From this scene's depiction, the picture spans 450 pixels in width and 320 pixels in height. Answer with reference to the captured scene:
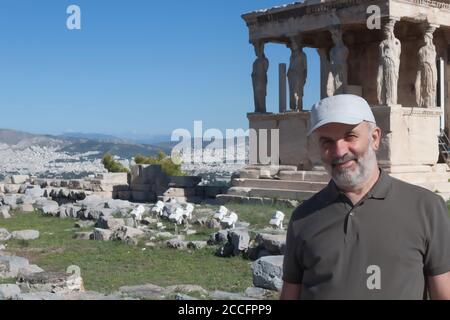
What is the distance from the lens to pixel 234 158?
2028 centimetres

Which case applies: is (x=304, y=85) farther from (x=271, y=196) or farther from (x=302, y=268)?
(x=302, y=268)

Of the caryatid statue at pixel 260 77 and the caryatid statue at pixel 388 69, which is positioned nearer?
the caryatid statue at pixel 388 69

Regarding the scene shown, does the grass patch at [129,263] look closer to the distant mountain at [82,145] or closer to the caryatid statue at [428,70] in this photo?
the caryatid statue at [428,70]

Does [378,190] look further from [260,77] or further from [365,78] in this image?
[365,78]

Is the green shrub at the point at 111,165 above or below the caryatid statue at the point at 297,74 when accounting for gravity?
below

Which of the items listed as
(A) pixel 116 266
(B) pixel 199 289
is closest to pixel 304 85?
(A) pixel 116 266

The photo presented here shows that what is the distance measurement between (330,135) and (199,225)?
10.4 metres

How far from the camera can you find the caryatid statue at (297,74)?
54.4 ft

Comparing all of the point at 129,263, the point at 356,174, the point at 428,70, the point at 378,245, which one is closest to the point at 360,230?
the point at 378,245

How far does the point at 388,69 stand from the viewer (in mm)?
14523

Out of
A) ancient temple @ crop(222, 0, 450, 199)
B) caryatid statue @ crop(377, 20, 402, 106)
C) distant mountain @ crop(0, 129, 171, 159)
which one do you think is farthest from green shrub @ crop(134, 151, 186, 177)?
distant mountain @ crop(0, 129, 171, 159)

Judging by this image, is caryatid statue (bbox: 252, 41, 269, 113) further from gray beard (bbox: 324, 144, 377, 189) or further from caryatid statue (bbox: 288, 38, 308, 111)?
gray beard (bbox: 324, 144, 377, 189)

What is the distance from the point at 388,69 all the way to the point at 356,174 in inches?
485

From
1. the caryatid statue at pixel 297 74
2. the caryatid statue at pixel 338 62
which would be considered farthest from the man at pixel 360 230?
the caryatid statue at pixel 297 74
